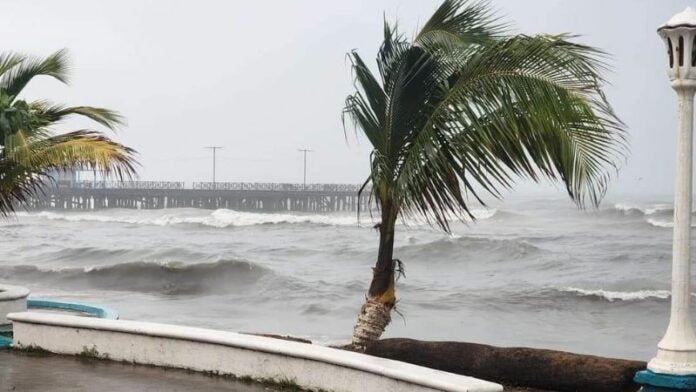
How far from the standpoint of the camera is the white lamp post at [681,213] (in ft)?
19.6

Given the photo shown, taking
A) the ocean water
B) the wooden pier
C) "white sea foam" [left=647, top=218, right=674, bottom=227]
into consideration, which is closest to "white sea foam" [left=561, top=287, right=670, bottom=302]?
the ocean water

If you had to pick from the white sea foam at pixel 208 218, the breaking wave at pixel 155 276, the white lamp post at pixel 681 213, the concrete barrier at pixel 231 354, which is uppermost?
the white lamp post at pixel 681 213

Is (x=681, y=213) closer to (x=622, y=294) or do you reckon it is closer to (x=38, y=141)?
(x=38, y=141)

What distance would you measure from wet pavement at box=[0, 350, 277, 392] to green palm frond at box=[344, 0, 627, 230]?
2123mm

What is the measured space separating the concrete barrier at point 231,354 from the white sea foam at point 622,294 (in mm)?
21505

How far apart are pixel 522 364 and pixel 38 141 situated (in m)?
6.68

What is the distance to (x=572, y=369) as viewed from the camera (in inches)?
286

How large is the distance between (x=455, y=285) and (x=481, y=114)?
25.5 m

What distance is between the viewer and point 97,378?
27.8 feet

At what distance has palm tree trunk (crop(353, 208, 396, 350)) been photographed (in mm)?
8852

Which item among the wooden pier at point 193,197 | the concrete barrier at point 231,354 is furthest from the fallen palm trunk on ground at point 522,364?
the wooden pier at point 193,197

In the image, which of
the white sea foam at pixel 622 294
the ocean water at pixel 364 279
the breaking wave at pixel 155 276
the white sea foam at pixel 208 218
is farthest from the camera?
the white sea foam at pixel 208 218

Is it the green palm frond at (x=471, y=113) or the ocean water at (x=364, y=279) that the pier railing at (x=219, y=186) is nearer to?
the ocean water at (x=364, y=279)

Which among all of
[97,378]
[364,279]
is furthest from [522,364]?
[364,279]
